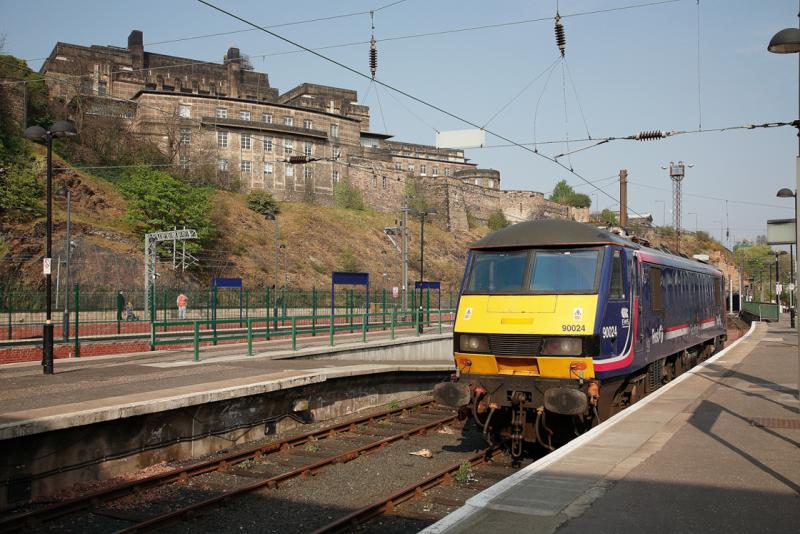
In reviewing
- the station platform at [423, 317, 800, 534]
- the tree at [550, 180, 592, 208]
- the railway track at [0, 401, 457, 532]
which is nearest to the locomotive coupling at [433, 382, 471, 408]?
the station platform at [423, 317, 800, 534]

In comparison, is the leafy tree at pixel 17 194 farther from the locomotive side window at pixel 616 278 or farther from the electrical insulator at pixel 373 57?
the locomotive side window at pixel 616 278

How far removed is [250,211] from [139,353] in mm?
52549

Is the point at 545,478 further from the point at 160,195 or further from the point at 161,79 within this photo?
the point at 161,79

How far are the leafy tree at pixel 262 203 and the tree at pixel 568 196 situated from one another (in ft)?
250

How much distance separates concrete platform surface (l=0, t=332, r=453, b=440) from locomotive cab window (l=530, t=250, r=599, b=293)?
19.8ft

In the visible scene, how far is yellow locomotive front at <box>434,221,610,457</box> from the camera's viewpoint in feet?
36.0

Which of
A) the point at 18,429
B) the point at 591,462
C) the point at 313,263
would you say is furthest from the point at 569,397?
the point at 313,263

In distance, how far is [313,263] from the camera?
70375 mm

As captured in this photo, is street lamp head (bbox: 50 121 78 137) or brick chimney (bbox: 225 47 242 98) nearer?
street lamp head (bbox: 50 121 78 137)

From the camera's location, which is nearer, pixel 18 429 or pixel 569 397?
pixel 18 429

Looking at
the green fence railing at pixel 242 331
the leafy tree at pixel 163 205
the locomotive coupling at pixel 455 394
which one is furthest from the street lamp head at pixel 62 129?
the leafy tree at pixel 163 205

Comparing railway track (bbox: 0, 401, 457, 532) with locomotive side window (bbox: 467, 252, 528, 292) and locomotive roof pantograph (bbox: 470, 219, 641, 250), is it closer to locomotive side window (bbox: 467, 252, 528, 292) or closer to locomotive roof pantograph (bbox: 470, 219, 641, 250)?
locomotive side window (bbox: 467, 252, 528, 292)

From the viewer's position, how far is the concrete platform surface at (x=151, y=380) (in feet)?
36.4

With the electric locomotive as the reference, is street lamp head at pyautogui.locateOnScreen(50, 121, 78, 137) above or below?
above
